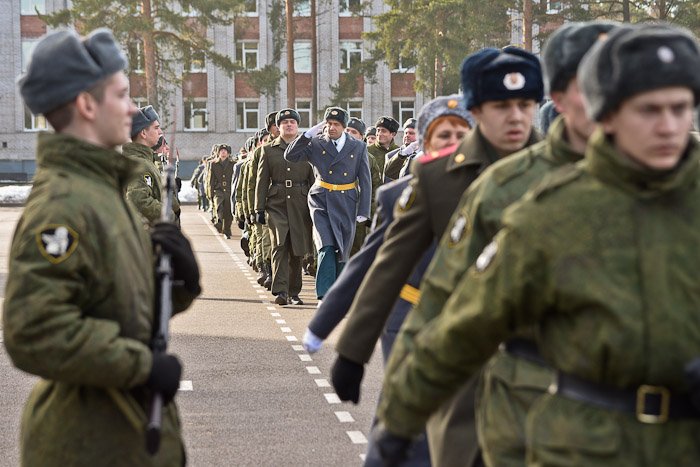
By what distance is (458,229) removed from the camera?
10.1 ft

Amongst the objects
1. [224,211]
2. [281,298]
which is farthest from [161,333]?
[224,211]

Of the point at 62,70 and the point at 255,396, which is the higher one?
the point at 62,70

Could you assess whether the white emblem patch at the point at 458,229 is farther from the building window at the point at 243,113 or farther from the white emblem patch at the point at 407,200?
the building window at the point at 243,113

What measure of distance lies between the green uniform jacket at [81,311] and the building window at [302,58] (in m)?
65.2

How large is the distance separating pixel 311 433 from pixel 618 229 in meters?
4.69

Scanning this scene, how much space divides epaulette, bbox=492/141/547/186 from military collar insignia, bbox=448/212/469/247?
0.42ft

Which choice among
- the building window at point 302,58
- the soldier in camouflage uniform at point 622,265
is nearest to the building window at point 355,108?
the building window at point 302,58

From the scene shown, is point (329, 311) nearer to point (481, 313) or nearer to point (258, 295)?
point (481, 313)

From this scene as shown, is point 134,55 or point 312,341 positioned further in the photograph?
point 134,55

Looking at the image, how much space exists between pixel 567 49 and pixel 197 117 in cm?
6503

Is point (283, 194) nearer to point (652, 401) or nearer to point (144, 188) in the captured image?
point (144, 188)

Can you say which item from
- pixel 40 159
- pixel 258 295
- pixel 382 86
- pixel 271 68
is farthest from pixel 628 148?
pixel 382 86

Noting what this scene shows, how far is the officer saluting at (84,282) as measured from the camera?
10.3ft

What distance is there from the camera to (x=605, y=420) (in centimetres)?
247
